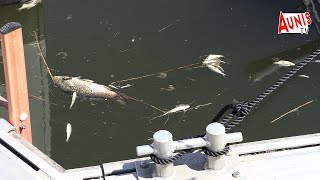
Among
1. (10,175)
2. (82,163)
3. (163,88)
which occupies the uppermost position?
(10,175)

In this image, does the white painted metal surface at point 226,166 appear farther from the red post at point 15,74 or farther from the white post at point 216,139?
the red post at point 15,74

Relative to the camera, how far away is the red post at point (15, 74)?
337 cm

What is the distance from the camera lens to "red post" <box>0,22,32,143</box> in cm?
337

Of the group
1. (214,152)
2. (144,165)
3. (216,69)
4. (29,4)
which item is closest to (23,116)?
(144,165)

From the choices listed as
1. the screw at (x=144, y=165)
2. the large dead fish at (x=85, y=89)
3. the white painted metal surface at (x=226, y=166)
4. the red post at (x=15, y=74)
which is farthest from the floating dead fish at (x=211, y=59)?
the screw at (x=144, y=165)

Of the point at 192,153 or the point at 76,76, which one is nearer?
the point at 192,153

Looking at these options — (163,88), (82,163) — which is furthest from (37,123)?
(163,88)

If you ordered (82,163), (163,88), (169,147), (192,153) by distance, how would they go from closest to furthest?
(169,147) → (192,153) → (82,163) → (163,88)

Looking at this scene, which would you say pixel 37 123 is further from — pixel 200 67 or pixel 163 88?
pixel 200 67

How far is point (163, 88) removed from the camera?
5.40 m

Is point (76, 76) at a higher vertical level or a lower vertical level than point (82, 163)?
higher

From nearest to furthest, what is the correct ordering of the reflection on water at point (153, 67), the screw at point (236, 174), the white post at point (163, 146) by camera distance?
the white post at point (163, 146)
the screw at point (236, 174)
the reflection on water at point (153, 67)

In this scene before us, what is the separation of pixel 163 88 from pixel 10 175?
276 cm

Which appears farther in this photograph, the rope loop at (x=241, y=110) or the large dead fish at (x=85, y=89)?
the large dead fish at (x=85, y=89)
